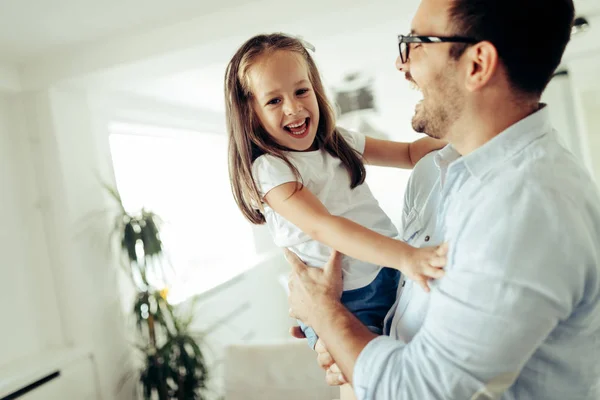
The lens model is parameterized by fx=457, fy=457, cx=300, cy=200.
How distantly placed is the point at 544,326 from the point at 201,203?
4171mm

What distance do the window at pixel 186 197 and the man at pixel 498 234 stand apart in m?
2.58

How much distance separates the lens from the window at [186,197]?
3.59m

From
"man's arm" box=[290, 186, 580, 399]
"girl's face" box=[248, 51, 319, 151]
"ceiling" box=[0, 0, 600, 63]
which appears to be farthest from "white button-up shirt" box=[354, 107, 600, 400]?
"ceiling" box=[0, 0, 600, 63]

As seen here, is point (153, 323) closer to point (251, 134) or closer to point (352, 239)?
point (251, 134)

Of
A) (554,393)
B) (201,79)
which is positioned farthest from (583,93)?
(554,393)

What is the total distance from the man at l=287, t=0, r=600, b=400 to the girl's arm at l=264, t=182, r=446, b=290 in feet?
0.13

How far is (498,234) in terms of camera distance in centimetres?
66

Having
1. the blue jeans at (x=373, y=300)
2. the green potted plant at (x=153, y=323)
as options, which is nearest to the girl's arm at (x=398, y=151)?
the blue jeans at (x=373, y=300)

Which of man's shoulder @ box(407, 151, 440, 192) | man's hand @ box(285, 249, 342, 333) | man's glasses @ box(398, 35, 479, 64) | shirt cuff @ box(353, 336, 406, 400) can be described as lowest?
shirt cuff @ box(353, 336, 406, 400)

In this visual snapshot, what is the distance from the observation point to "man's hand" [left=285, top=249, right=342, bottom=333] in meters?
1.04

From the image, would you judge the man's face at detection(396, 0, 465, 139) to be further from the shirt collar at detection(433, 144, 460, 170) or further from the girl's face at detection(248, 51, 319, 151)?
the girl's face at detection(248, 51, 319, 151)

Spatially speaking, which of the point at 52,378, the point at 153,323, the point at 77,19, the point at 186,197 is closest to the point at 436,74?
the point at 77,19

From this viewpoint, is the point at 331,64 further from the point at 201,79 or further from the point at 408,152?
the point at 408,152

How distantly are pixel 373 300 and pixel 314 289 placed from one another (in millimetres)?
155
